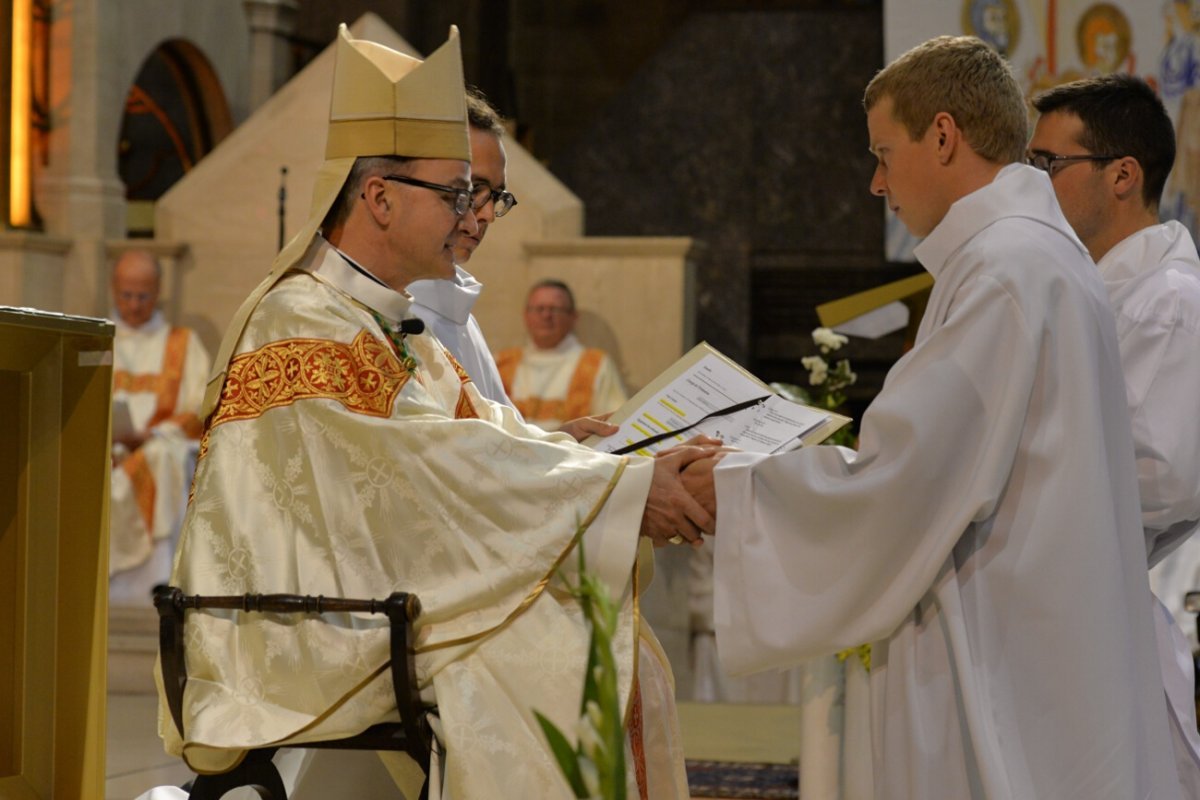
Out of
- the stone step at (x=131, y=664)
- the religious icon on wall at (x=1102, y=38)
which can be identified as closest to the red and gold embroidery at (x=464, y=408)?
the stone step at (x=131, y=664)

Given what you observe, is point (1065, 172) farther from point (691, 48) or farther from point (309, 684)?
point (691, 48)

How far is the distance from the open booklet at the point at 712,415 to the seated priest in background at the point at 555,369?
5395 mm

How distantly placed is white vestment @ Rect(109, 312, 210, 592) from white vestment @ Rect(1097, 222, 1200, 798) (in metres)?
5.84

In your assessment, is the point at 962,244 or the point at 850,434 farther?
the point at 850,434

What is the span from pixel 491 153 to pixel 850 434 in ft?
5.10

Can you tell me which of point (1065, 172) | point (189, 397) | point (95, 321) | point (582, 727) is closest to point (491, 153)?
point (95, 321)

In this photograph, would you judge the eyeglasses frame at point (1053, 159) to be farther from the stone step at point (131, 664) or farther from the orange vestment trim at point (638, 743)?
the stone step at point (131, 664)

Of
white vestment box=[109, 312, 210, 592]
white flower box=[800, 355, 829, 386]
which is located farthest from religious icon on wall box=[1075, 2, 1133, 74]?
white flower box=[800, 355, 829, 386]

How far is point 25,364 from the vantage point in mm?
3447

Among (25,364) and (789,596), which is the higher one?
(25,364)

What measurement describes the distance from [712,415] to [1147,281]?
3.11 feet

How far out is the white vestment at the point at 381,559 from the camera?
3.00 m

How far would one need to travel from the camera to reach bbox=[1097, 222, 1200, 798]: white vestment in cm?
342

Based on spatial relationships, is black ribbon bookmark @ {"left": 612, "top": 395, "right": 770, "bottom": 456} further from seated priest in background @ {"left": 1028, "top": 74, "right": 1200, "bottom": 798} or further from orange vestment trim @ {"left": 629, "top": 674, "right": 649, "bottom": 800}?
seated priest in background @ {"left": 1028, "top": 74, "right": 1200, "bottom": 798}
